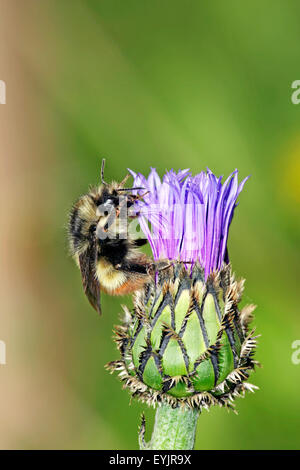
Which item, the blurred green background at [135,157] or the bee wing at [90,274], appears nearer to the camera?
the bee wing at [90,274]

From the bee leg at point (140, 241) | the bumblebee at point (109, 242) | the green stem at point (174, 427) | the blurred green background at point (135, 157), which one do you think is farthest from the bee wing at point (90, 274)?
the blurred green background at point (135, 157)

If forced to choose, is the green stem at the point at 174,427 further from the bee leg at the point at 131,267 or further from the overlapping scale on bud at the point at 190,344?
the bee leg at the point at 131,267

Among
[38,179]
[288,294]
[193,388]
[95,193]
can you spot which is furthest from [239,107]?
[193,388]

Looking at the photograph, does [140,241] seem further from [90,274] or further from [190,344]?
[190,344]

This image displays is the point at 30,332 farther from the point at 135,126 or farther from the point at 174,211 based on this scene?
the point at 174,211

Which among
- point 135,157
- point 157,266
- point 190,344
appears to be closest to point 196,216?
point 157,266

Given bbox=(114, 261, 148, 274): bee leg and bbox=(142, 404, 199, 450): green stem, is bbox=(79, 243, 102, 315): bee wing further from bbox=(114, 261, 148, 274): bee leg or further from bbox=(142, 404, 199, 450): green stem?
bbox=(142, 404, 199, 450): green stem

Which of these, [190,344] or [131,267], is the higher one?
[131,267]
